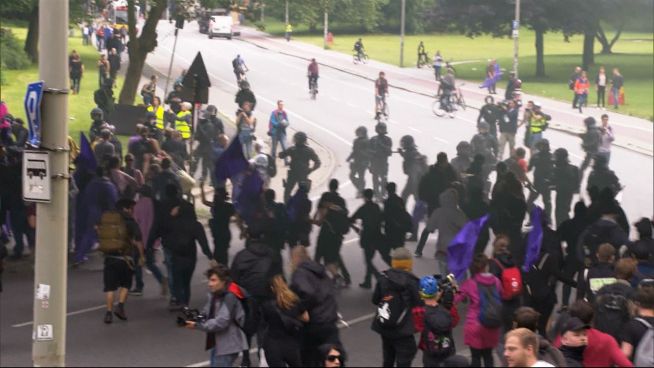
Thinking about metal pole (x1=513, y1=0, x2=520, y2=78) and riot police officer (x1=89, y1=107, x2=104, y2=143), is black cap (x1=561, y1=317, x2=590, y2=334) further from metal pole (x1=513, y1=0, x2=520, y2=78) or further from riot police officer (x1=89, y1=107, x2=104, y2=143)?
riot police officer (x1=89, y1=107, x2=104, y2=143)

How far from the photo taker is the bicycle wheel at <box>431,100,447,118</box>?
68.7 feet

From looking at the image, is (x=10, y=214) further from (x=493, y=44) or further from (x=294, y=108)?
(x=493, y=44)

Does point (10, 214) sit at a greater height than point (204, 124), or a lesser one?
lesser

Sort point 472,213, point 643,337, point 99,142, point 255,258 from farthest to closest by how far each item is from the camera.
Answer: point 99,142, point 472,213, point 255,258, point 643,337

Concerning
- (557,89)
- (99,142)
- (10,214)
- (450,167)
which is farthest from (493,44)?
(10,214)

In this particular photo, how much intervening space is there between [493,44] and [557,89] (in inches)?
61.4

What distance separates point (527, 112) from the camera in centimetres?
2019

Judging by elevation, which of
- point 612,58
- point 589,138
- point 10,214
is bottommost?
point 10,214

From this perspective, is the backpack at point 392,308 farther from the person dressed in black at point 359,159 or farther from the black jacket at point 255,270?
the person dressed in black at point 359,159

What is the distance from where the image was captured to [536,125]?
20156 mm

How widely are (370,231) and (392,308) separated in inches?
226

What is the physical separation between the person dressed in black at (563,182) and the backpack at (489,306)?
6756 mm

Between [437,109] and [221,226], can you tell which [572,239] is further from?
[437,109]

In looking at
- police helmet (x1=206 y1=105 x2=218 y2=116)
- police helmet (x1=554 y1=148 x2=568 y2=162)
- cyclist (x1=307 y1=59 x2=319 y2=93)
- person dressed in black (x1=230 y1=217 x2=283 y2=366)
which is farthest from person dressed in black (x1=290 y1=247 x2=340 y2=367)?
cyclist (x1=307 y1=59 x2=319 y2=93)
